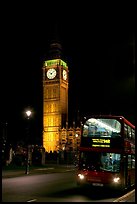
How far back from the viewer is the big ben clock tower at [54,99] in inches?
4545

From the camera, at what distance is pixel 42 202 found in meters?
12.8

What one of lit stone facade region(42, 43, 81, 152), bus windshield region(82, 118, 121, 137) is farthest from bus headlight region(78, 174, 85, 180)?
lit stone facade region(42, 43, 81, 152)

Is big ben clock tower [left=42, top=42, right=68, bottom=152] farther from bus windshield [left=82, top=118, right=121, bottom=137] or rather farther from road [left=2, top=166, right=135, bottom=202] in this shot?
bus windshield [left=82, top=118, right=121, bottom=137]

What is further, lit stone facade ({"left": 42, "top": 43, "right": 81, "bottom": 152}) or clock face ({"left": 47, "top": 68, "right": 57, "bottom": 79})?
clock face ({"left": 47, "top": 68, "right": 57, "bottom": 79})

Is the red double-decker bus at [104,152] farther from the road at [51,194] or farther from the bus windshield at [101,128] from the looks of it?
the road at [51,194]

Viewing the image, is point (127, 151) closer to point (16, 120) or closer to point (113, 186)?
point (113, 186)

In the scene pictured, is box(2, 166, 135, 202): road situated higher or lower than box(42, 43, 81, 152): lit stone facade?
lower

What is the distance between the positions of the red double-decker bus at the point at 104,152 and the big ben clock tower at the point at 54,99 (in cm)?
9670

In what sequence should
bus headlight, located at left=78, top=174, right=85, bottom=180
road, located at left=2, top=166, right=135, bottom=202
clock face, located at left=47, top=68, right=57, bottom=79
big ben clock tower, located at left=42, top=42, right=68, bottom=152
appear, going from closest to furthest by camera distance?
1. road, located at left=2, top=166, right=135, bottom=202
2. bus headlight, located at left=78, top=174, right=85, bottom=180
3. big ben clock tower, located at left=42, top=42, right=68, bottom=152
4. clock face, located at left=47, top=68, right=57, bottom=79

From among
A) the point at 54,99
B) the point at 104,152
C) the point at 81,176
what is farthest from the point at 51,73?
the point at 104,152

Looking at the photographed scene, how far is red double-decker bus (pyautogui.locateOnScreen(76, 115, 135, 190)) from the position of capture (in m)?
16.6

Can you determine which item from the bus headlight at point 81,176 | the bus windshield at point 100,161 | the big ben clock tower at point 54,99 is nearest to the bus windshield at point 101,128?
the bus windshield at point 100,161

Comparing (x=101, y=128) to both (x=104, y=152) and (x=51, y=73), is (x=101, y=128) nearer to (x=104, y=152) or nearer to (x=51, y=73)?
(x=104, y=152)

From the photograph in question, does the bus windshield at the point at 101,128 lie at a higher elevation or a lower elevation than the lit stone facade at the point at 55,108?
lower
